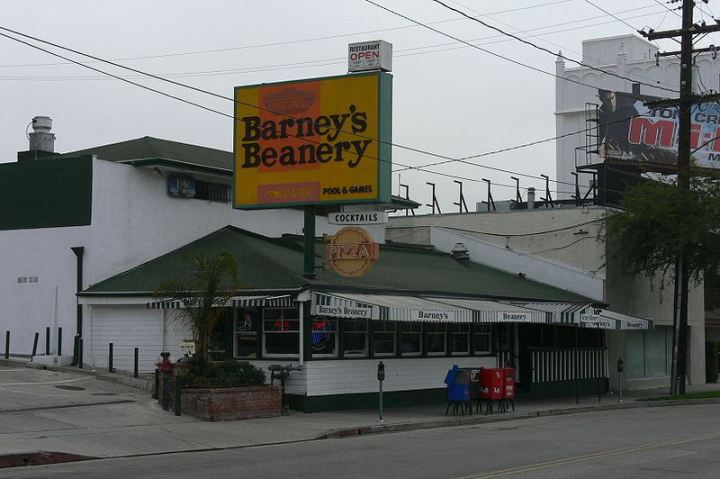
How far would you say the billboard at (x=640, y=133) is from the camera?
41906 millimetres

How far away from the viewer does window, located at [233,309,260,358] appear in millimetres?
25359

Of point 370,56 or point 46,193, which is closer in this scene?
point 370,56

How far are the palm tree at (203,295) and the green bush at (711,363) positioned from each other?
2752 centimetres

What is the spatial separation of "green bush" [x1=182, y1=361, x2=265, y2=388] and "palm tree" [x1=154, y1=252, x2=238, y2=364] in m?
0.22

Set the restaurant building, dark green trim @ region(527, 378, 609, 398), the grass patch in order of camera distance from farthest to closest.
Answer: dark green trim @ region(527, 378, 609, 398), the grass patch, the restaurant building

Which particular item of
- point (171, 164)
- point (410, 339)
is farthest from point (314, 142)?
point (410, 339)

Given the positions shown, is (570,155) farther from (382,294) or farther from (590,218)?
(382,294)

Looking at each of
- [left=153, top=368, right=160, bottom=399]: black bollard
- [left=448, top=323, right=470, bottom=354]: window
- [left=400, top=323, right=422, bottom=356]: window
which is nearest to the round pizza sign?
[left=400, top=323, right=422, bottom=356]: window

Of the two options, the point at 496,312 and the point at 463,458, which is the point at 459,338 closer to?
the point at 496,312

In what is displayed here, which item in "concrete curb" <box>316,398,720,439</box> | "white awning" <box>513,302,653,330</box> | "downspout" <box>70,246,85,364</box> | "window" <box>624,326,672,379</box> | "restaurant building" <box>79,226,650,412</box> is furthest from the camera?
"window" <box>624,326,672,379</box>

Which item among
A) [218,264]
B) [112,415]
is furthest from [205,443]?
[218,264]

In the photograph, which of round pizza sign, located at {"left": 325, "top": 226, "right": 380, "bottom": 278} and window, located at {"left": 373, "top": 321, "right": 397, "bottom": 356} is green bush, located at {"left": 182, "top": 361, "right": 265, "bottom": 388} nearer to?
round pizza sign, located at {"left": 325, "top": 226, "right": 380, "bottom": 278}

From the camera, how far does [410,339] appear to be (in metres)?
28.1

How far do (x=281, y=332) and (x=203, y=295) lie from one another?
10.2 feet
